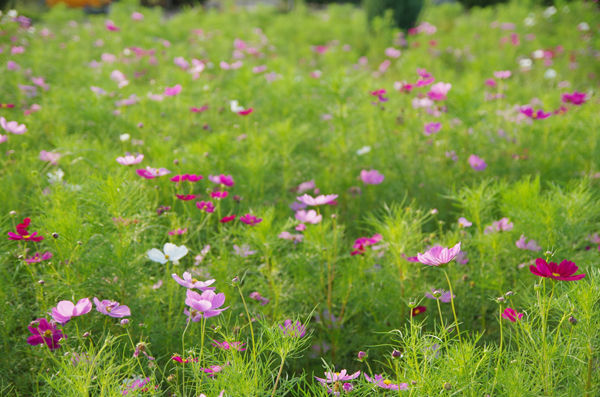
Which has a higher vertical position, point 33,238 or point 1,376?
point 33,238

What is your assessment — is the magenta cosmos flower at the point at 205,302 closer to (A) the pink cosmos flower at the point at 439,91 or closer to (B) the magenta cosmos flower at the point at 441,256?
(B) the magenta cosmos flower at the point at 441,256

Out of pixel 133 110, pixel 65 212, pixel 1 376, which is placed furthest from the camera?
pixel 133 110

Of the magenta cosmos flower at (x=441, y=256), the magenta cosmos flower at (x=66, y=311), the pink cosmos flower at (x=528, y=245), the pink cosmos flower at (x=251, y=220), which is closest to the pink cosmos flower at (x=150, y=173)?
the pink cosmos flower at (x=251, y=220)

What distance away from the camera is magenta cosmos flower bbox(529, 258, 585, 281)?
45.3 inches

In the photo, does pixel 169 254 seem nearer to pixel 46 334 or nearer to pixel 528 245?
pixel 46 334

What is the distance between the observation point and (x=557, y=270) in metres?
1.18

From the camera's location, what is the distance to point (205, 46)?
5738 millimetres

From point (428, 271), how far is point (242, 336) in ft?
2.66

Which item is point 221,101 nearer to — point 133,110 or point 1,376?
point 133,110

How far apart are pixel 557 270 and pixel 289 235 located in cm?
96

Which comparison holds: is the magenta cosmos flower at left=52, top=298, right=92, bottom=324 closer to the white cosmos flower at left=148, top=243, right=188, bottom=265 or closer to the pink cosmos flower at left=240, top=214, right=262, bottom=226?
the white cosmos flower at left=148, top=243, right=188, bottom=265

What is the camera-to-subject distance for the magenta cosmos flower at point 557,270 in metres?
1.15

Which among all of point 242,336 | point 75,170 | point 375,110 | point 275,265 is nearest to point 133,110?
point 75,170

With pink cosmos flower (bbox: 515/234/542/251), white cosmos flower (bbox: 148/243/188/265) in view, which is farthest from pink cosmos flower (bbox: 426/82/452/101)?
white cosmos flower (bbox: 148/243/188/265)
